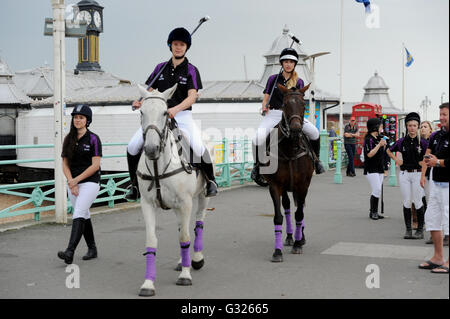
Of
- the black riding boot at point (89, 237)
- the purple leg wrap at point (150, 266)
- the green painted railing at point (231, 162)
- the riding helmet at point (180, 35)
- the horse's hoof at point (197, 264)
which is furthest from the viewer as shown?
the green painted railing at point (231, 162)

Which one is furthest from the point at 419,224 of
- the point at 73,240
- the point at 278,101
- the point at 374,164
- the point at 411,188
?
the point at 73,240

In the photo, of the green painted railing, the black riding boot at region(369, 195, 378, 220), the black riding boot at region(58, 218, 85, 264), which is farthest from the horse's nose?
the green painted railing

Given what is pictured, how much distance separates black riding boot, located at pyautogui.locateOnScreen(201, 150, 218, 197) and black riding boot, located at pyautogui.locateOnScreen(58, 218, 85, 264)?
5.82 feet

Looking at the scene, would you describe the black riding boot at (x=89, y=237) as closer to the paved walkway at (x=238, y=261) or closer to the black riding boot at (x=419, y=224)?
the paved walkway at (x=238, y=261)

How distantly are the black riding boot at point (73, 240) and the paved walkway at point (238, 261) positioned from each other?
21 cm

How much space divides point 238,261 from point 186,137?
6.75 feet

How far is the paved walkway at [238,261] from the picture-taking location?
6328 mm

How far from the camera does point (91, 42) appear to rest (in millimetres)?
73062

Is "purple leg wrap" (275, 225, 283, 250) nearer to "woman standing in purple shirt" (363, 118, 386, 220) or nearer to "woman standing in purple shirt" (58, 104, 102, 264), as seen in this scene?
"woman standing in purple shirt" (58, 104, 102, 264)

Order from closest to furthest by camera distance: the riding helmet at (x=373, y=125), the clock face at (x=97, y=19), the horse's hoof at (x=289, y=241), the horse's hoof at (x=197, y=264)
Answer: the horse's hoof at (x=197, y=264) < the horse's hoof at (x=289, y=241) < the riding helmet at (x=373, y=125) < the clock face at (x=97, y=19)

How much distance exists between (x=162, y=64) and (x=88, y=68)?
65.8m

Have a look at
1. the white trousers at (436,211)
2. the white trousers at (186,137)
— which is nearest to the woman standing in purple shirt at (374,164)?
the white trousers at (436,211)

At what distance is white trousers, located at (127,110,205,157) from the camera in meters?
6.79

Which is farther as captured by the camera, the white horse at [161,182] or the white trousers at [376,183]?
the white trousers at [376,183]
